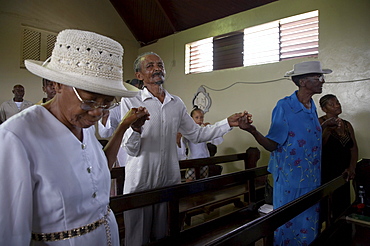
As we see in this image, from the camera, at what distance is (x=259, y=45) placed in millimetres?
5094

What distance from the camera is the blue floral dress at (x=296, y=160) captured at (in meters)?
1.89

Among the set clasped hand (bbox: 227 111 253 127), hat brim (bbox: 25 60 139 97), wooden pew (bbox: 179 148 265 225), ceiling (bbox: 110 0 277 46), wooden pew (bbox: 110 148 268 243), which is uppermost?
ceiling (bbox: 110 0 277 46)

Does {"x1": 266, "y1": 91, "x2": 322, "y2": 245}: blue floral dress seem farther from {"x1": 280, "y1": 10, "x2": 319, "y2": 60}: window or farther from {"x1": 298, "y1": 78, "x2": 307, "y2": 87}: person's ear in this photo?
{"x1": 280, "y1": 10, "x2": 319, "y2": 60}: window

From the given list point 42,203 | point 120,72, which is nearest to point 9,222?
point 42,203

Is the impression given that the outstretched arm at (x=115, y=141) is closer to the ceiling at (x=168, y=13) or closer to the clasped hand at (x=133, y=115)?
the clasped hand at (x=133, y=115)

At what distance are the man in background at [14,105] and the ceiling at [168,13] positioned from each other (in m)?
3.21

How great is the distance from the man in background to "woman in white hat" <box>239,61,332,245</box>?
4929 millimetres

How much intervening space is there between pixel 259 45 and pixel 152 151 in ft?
13.2

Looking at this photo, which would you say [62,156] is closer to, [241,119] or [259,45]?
[241,119]

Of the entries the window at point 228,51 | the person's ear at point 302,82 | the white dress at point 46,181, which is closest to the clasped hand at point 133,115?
the white dress at point 46,181

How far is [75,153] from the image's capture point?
0.88m

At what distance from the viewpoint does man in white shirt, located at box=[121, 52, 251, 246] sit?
1.79 m

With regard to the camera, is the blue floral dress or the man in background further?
the man in background

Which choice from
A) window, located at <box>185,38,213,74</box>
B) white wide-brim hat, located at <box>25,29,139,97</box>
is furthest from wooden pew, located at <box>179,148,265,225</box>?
window, located at <box>185,38,213,74</box>
